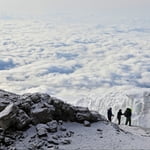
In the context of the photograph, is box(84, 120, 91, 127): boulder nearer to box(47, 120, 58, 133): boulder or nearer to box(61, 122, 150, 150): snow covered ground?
box(61, 122, 150, 150): snow covered ground

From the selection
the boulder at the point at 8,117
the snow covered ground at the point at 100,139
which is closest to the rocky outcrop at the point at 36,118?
the boulder at the point at 8,117

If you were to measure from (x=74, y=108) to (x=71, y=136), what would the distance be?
3.69 metres

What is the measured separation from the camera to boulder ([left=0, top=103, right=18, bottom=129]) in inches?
762

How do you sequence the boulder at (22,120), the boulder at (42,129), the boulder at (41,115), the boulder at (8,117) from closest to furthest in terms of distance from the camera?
the boulder at (8,117)
the boulder at (42,129)
the boulder at (22,120)
the boulder at (41,115)

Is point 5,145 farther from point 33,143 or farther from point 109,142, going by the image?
point 109,142

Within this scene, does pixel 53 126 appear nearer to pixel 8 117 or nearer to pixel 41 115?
pixel 41 115

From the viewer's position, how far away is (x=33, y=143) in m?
18.7

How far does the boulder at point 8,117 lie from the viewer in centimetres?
1935

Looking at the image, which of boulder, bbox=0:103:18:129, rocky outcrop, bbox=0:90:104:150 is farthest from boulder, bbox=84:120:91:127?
boulder, bbox=0:103:18:129

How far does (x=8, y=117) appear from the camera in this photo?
64.1ft

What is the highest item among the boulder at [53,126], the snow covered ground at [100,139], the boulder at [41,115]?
the boulder at [41,115]

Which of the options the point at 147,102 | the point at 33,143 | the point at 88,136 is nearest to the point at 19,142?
the point at 33,143

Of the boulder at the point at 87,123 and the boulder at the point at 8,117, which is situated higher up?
the boulder at the point at 8,117

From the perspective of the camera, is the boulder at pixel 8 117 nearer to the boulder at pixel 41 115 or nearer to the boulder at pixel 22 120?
the boulder at pixel 22 120
